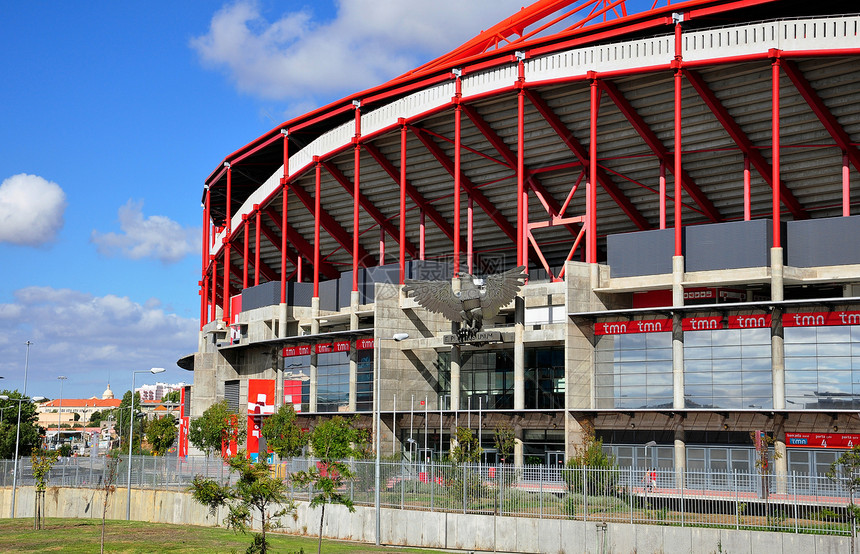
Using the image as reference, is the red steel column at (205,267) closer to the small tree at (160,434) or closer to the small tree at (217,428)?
the small tree at (160,434)

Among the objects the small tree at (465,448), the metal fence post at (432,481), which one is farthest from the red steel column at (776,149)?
the metal fence post at (432,481)

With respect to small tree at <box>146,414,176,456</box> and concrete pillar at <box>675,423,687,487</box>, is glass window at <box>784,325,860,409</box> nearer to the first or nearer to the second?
concrete pillar at <box>675,423,687,487</box>

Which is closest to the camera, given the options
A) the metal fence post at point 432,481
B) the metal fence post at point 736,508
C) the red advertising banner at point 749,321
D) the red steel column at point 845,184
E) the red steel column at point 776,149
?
the metal fence post at point 736,508

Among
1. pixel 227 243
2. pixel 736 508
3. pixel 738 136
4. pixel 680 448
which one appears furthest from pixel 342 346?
pixel 736 508

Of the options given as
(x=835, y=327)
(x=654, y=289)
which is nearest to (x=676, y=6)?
(x=654, y=289)

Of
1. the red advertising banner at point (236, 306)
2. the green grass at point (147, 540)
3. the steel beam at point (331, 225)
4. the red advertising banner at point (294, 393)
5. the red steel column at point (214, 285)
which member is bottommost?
the green grass at point (147, 540)

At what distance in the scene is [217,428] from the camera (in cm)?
A: 7650

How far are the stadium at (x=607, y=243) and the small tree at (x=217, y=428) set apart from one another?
1.79 metres

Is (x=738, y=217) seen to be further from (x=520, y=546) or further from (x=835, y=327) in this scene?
(x=520, y=546)

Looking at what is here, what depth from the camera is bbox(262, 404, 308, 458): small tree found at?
64.7 meters

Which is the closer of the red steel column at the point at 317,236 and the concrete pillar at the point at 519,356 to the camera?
the concrete pillar at the point at 519,356

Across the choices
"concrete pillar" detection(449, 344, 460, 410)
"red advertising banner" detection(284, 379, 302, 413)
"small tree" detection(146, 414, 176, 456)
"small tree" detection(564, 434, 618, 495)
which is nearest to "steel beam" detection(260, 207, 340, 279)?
"red advertising banner" detection(284, 379, 302, 413)

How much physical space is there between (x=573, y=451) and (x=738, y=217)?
25735mm

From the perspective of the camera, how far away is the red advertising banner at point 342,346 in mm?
69062
